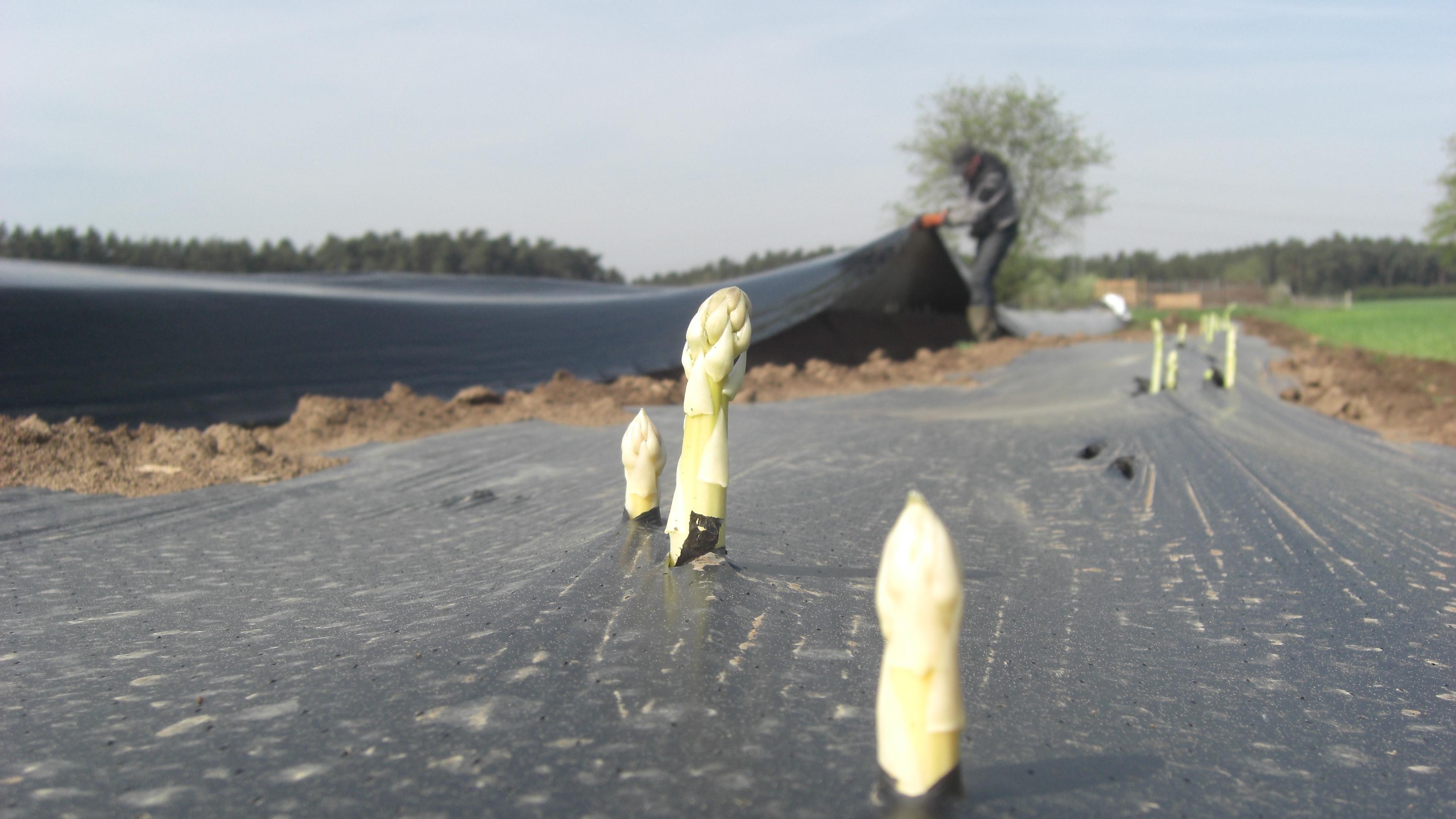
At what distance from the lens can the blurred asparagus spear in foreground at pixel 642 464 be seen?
2303 millimetres

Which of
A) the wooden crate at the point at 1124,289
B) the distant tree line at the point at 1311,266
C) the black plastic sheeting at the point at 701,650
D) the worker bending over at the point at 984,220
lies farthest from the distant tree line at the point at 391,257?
the distant tree line at the point at 1311,266

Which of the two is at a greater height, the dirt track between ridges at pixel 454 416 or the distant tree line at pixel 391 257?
the distant tree line at pixel 391 257

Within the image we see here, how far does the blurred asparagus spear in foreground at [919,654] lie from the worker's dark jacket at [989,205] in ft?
37.1

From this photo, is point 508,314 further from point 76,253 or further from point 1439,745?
point 76,253

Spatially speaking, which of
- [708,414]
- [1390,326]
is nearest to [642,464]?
[708,414]

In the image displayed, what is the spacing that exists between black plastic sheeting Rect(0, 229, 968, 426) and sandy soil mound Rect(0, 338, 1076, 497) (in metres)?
0.28

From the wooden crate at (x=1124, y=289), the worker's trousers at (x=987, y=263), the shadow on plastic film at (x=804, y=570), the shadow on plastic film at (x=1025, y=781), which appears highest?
the wooden crate at (x=1124, y=289)

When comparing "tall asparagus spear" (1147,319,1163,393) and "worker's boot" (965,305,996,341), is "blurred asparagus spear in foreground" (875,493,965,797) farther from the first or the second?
"worker's boot" (965,305,996,341)

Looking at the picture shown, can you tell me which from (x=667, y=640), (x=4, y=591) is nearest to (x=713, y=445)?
(x=667, y=640)

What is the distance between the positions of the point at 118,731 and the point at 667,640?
0.95m

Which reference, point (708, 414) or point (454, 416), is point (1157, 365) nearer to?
point (454, 416)

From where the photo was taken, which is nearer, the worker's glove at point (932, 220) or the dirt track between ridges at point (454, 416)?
the dirt track between ridges at point (454, 416)

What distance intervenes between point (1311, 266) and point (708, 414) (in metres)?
97.9

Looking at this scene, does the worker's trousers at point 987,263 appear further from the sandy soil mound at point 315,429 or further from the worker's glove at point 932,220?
the sandy soil mound at point 315,429
